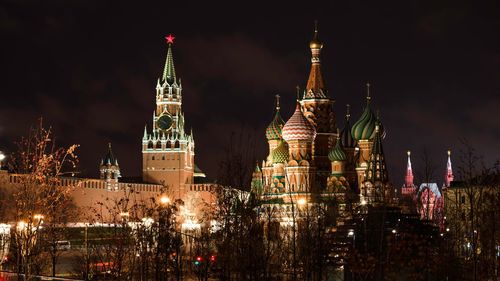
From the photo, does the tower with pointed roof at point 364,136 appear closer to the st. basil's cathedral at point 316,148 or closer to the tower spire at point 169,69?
the st. basil's cathedral at point 316,148

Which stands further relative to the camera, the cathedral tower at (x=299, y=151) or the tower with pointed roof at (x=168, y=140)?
the tower with pointed roof at (x=168, y=140)

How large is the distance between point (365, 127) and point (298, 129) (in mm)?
6955

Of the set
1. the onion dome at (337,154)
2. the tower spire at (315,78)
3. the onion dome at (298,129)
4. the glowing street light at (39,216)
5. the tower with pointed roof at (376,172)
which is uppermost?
the tower spire at (315,78)

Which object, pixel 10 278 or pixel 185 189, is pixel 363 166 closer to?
pixel 185 189

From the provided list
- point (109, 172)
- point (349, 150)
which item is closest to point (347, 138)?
point (349, 150)

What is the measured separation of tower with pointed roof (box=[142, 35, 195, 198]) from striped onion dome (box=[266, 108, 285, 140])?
3891 centimetres

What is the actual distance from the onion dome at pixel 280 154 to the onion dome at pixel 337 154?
373 cm

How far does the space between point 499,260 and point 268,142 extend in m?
54.6

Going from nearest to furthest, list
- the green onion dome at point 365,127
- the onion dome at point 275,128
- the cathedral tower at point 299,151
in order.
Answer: the cathedral tower at point 299,151, the green onion dome at point 365,127, the onion dome at point 275,128

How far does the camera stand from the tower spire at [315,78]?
260 feet

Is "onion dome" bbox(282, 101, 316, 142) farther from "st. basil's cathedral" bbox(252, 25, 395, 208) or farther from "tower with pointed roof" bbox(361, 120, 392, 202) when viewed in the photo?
"tower with pointed roof" bbox(361, 120, 392, 202)

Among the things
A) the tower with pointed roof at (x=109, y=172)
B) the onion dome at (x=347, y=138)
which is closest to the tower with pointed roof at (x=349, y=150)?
the onion dome at (x=347, y=138)

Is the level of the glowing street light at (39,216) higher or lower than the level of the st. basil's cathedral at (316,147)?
lower

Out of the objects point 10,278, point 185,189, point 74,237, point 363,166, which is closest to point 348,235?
point 10,278
